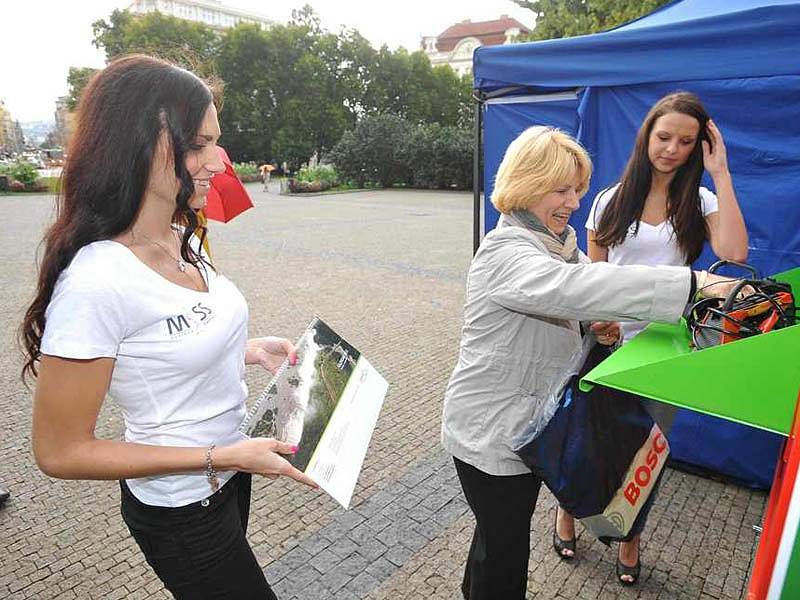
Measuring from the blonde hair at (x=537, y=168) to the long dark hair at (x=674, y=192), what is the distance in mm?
893

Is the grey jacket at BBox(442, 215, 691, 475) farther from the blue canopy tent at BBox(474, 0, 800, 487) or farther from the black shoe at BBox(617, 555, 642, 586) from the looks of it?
the blue canopy tent at BBox(474, 0, 800, 487)

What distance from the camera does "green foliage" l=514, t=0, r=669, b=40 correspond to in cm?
1258

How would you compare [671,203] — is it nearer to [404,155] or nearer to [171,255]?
[171,255]

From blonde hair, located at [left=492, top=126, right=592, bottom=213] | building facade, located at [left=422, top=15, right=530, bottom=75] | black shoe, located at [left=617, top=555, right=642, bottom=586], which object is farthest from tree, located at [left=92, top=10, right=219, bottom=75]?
building facade, located at [left=422, top=15, right=530, bottom=75]

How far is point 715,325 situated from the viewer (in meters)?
1.16

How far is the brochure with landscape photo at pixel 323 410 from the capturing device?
3.91 ft

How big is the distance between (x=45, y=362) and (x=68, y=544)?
211 cm

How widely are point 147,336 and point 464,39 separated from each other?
3224 inches

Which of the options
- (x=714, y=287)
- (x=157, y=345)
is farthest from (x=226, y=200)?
(x=714, y=287)

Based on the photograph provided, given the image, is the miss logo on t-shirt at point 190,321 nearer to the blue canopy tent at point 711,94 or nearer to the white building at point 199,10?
the blue canopy tent at point 711,94

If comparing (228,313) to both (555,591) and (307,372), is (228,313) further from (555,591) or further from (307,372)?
(555,591)

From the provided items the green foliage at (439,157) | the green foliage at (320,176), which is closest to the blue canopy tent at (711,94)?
the green foliage at (439,157)

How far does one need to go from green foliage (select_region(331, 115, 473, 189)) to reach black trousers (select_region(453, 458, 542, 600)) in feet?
76.9

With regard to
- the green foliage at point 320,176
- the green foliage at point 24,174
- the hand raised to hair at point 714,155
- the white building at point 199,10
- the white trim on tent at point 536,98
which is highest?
the white building at point 199,10
